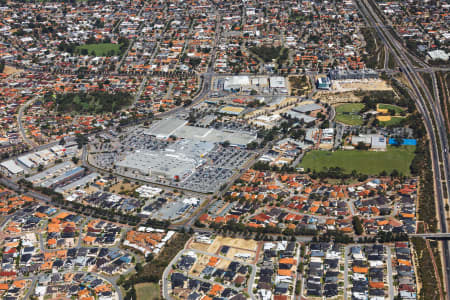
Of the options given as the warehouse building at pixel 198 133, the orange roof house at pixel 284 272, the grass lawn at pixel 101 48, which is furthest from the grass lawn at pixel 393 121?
the grass lawn at pixel 101 48

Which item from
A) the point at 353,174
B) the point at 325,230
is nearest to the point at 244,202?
the point at 325,230

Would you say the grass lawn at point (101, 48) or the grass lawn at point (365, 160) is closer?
the grass lawn at point (365, 160)

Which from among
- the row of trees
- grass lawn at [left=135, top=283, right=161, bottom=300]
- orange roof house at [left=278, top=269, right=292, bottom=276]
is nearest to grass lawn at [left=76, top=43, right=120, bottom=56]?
the row of trees

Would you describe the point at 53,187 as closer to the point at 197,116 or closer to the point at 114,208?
the point at 114,208

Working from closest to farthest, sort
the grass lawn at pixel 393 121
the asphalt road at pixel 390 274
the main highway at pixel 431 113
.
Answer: the asphalt road at pixel 390 274, the main highway at pixel 431 113, the grass lawn at pixel 393 121

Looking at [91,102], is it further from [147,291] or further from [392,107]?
[147,291]

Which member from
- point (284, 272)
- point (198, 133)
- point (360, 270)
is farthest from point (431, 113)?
point (284, 272)

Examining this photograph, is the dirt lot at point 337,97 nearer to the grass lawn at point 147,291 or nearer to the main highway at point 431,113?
the main highway at point 431,113
